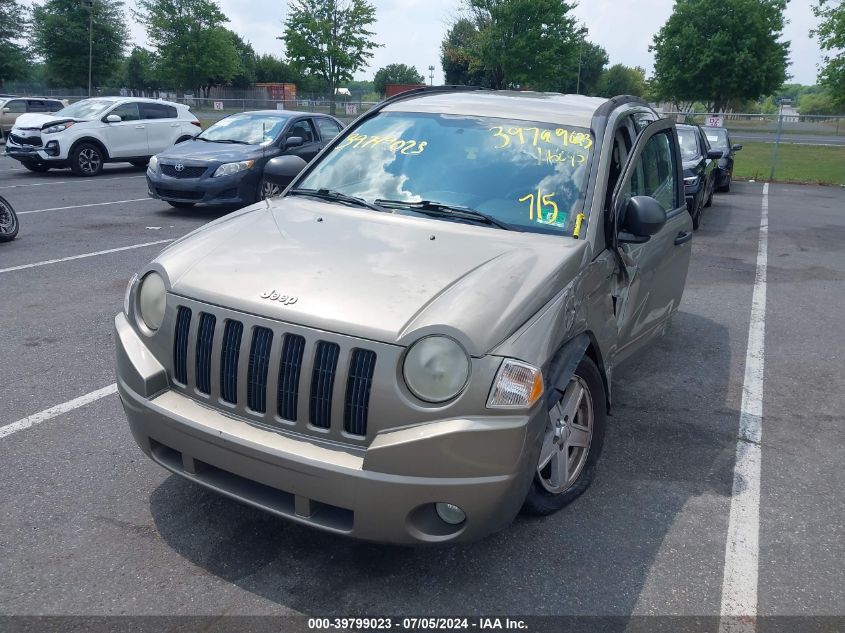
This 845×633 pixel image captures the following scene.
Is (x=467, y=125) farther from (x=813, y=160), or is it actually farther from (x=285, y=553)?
(x=813, y=160)

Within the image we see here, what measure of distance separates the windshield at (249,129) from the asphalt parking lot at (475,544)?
687 cm

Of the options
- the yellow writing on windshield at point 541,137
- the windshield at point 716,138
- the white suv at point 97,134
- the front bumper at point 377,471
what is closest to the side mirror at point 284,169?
the yellow writing on windshield at point 541,137

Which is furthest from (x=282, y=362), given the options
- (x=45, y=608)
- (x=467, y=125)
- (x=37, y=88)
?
(x=37, y=88)

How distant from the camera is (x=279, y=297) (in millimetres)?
2891

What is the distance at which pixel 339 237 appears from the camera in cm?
342

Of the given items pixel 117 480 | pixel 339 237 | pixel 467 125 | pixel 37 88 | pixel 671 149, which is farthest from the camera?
pixel 37 88

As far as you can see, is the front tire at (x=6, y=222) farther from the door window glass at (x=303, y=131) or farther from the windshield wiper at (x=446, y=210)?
the windshield wiper at (x=446, y=210)

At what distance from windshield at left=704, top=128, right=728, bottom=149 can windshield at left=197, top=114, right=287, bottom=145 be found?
10.1 meters

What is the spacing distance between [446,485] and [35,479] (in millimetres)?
2176

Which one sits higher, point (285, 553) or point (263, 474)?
point (263, 474)

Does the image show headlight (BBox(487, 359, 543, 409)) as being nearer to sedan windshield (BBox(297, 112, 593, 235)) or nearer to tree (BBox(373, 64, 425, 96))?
sedan windshield (BBox(297, 112, 593, 235))

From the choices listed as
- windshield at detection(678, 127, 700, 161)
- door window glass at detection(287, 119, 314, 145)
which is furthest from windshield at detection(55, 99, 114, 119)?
windshield at detection(678, 127, 700, 161)

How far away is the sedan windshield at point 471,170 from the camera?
372 cm

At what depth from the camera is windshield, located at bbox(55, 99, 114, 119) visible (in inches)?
678
